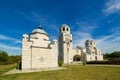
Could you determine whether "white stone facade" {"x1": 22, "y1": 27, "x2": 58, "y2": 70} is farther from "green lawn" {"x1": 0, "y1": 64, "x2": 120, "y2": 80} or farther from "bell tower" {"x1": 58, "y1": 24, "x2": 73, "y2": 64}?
"bell tower" {"x1": 58, "y1": 24, "x2": 73, "y2": 64}

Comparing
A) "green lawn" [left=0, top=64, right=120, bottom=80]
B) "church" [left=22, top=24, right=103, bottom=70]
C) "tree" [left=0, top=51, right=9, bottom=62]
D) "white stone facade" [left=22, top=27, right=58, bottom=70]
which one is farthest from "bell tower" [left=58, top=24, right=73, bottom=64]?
"green lawn" [left=0, top=64, right=120, bottom=80]

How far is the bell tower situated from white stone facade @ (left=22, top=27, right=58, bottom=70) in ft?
79.3

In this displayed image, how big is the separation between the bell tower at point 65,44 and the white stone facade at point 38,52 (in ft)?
79.3

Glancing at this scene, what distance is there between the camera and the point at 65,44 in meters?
46.1

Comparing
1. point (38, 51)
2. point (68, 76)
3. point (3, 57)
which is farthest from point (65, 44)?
point (68, 76)

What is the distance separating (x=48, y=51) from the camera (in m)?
20.0

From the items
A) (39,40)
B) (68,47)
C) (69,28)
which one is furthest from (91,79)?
(69,28)

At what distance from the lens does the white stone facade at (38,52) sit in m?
17.1

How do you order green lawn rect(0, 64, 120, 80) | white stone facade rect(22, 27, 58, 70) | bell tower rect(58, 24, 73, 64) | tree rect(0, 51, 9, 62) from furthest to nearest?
tree rect(0, 51, 9, 62), bell tower rect(58, 24, 73, 64), white stone facade rect(22, 27, 58, 70), green lawn rect(0, 64, 120, 80)

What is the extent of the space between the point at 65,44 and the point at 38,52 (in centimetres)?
2829

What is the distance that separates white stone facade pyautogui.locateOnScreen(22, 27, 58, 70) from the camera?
56.2 feet

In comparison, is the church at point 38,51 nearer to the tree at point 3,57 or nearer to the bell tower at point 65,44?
the bell tower at point 65,44

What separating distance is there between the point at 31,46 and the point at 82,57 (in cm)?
4716

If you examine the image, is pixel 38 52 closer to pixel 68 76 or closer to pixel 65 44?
pixel 68 76
